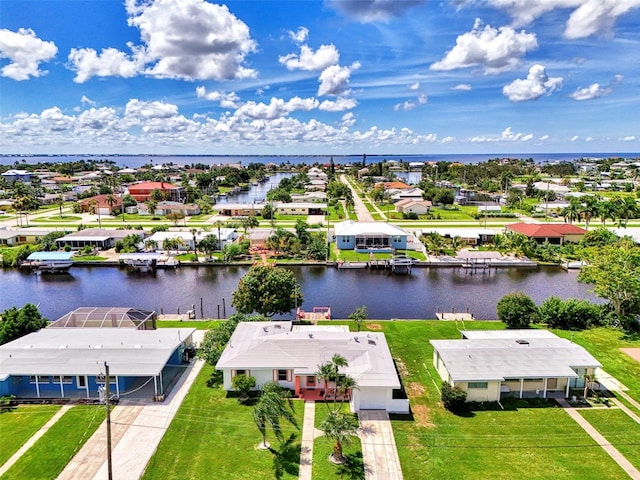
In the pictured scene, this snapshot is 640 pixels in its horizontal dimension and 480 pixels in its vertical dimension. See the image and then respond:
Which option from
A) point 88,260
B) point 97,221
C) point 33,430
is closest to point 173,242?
point 88,260

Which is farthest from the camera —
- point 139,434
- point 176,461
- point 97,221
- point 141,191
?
point 141,191

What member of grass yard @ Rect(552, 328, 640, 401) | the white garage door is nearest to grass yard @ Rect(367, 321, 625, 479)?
the white garage door

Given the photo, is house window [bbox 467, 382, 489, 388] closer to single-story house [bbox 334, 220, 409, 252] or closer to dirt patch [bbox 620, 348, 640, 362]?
dirt patch [bbox 620, 348, 640, 362]

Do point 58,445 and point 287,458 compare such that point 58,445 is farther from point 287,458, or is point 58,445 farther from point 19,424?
point 287,458

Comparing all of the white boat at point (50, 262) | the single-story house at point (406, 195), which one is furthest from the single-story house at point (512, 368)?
the single-story house at point (406, 195)

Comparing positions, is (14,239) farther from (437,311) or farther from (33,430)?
(437,311)

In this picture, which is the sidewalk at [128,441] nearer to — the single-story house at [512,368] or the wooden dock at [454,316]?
the single-story house at [512,368]
